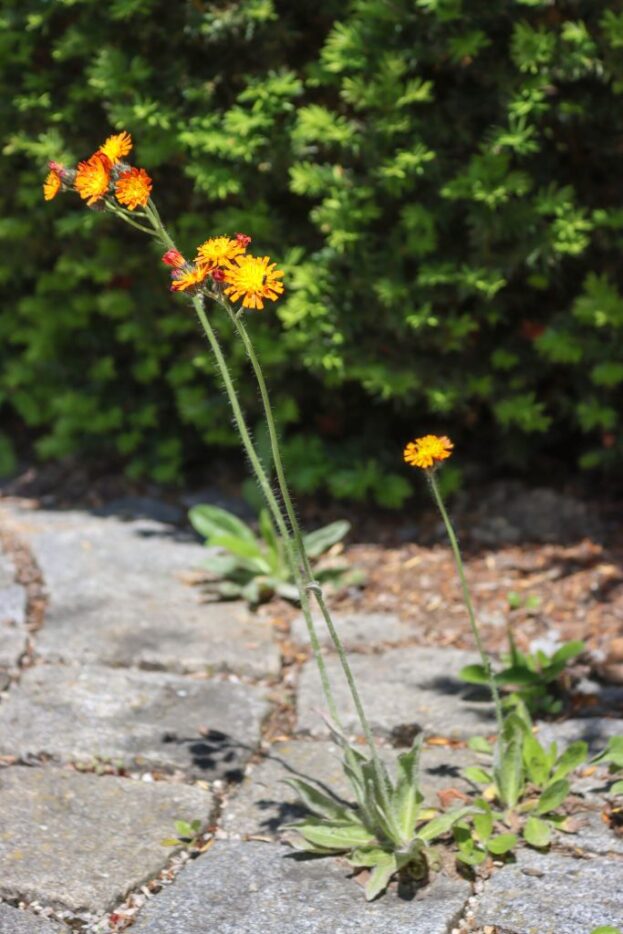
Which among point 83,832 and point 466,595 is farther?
point 83,832

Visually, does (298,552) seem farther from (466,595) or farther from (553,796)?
(553,796)

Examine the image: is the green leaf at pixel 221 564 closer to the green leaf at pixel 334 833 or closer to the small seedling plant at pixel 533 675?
the small seedling plant at pixel 533 675

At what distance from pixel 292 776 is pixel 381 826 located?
1.34 ft

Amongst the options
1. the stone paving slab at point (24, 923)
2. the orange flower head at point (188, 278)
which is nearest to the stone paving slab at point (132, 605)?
the stone paving slab at point (24, 923)

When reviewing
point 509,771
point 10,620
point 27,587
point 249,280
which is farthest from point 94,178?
point 27,587

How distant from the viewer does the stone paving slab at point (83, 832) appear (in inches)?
89.5

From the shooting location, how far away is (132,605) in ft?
11.7

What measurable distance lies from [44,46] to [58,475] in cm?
160

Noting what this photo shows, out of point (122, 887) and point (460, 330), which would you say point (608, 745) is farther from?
point (460, 330)

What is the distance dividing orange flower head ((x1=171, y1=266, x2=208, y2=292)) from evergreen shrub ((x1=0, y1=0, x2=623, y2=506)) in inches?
59.5

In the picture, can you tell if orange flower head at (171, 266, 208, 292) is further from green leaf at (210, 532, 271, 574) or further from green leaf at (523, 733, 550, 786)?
green leaf at (210, 532, 271, 574)

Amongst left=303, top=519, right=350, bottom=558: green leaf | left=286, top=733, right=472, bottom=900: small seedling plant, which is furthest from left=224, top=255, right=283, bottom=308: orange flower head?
left=303, top=519, right=350, bottom=558: green leaf

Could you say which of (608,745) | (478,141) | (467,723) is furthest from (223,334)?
(608,745)

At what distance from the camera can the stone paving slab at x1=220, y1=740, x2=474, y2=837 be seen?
2.58m
